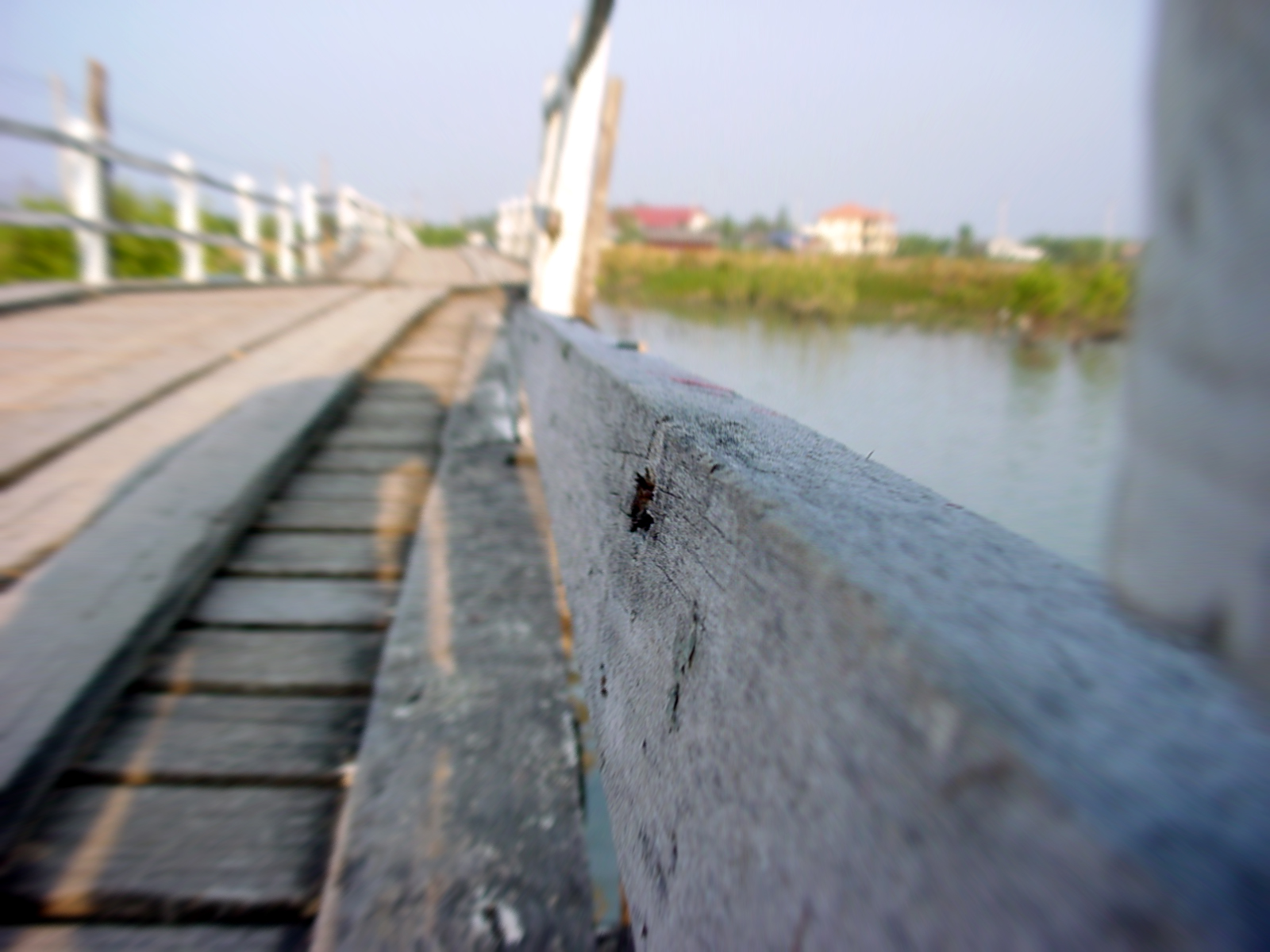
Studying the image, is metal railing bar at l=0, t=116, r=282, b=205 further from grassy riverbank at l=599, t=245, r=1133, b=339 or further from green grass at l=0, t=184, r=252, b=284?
grassy riverbank at l=599, t=245, r=1133, b=339

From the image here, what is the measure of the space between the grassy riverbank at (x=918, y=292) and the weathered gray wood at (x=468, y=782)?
0.92 metres

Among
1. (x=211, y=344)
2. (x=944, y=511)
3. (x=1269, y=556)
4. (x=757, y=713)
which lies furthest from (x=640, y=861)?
(x=211, y=344)

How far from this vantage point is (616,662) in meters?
0.87

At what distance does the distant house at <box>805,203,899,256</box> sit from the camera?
174 cm

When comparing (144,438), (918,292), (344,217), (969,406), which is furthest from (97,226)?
(344,217)

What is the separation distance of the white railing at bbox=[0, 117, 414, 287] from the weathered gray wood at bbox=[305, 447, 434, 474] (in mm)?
3826

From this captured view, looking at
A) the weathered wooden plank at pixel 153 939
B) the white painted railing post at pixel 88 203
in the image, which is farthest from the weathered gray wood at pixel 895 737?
the white painted railing post at pixel 88 203

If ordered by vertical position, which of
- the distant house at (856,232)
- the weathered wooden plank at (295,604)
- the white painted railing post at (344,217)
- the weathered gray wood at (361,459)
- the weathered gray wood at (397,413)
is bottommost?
the weathered wooden plank at (295,604)

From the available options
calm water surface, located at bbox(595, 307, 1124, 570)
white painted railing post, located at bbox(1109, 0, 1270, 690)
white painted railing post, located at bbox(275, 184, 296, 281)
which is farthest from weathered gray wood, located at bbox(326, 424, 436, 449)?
white painted railing post, located at bbox(275, 184, 296, 281)

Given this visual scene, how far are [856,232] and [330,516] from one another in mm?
1669

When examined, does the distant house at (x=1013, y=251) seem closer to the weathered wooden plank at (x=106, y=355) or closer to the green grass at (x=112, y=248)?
the weathered wooden plank at (x=106, y=355)

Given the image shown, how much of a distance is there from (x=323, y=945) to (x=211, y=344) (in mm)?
3698

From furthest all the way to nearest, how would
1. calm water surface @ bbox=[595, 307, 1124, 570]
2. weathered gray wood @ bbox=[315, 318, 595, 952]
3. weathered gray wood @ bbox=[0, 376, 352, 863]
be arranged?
weathered gray wood @ bbox=[0, 376, 352, 863], weathered gray wood @ bbox=[315, 318, 595, 952], calm water surface @ bbox=[595, 307, 1124, 570]

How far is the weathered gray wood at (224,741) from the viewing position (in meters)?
1.40
